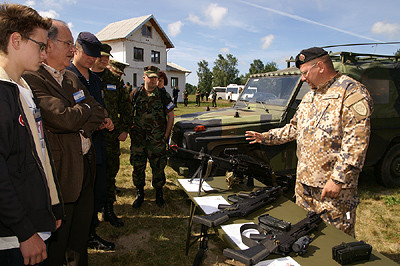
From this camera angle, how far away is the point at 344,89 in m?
2.23

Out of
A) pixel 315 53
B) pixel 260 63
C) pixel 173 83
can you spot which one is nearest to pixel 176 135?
pixel 315 53

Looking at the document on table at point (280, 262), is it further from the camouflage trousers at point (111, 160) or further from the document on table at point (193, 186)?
the camouflage trousers at point (111, 160)

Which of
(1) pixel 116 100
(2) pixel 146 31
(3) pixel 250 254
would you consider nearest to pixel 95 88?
(1) pixel 116 100

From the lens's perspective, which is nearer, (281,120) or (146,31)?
(281,120)

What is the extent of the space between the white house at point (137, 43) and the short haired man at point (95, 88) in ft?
80.1

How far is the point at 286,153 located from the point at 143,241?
2.38 m

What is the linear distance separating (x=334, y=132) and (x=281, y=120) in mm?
1945

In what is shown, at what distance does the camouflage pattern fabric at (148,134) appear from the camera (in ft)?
13.2

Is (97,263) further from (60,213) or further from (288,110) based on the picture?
(288,110)

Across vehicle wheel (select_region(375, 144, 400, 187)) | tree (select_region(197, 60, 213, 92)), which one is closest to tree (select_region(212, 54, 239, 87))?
tree (select_region(197, 60, 213, 92))

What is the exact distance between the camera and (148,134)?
4.03 meters

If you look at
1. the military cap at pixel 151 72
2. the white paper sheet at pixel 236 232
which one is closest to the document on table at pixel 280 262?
the white paper sheet at pixel 236 232

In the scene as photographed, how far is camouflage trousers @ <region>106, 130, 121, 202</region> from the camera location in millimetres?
3648

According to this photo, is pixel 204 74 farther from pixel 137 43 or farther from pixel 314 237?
pixel 314 237
